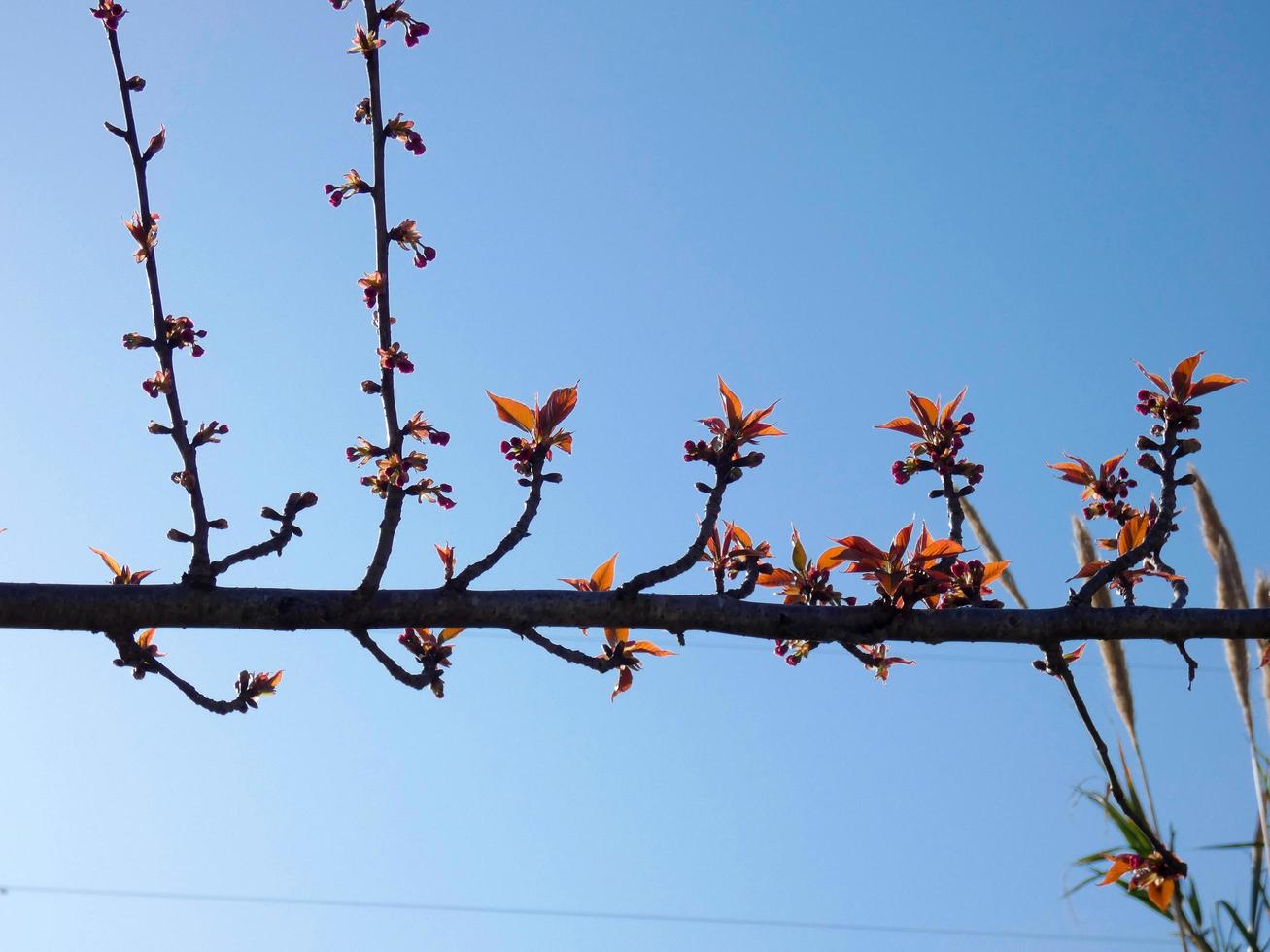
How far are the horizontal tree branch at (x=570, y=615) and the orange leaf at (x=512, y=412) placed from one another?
34cm

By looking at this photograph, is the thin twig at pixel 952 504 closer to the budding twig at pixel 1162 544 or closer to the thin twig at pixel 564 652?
the budding twig at pixel 1162 544

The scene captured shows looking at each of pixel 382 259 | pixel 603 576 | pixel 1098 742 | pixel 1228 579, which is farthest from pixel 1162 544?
pixel 1228 579

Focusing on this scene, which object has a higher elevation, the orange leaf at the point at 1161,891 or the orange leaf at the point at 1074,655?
the orange leaf at the point at 1074,655

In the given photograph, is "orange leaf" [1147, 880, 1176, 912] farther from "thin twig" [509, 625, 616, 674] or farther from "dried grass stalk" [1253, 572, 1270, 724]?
"dried grass stalk" [1253, 572, 1270, 724]

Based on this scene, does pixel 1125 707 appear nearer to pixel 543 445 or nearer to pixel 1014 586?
pixel 1014 586

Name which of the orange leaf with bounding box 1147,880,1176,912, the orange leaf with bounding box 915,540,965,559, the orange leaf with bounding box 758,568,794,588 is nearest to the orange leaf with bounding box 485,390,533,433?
the orange leaf with bounding box 758,568,794,588

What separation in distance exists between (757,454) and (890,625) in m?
0.43

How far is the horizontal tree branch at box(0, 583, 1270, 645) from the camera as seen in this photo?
2076 millimetres

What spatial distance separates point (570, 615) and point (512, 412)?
42cm

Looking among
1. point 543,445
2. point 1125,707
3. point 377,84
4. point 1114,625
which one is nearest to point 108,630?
point 543,445

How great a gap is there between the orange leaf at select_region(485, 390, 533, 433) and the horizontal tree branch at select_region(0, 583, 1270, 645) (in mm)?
343

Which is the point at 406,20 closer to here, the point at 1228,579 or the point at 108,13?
the point at 108,13

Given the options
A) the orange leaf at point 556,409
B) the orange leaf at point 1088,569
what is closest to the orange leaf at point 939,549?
the orange leaf at point 1088,569

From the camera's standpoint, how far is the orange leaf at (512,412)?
221cm
